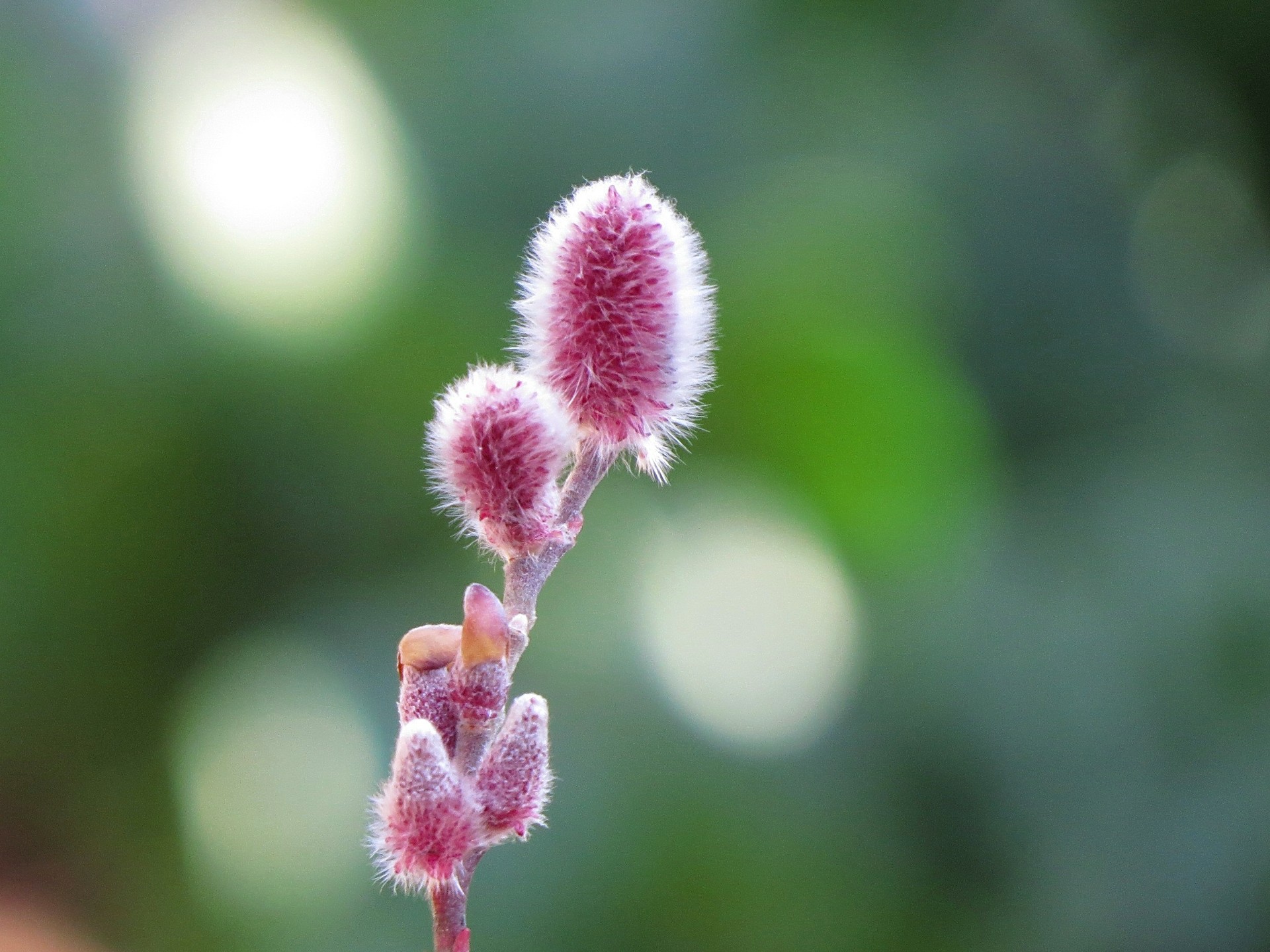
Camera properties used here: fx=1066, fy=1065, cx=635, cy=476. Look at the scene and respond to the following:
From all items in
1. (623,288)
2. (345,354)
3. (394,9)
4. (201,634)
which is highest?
(394,9)

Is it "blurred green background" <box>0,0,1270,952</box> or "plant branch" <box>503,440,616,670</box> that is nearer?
"plant branch" <box>503,440,616,670</box>

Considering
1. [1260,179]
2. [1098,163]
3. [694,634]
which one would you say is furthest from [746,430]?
[1260,179]

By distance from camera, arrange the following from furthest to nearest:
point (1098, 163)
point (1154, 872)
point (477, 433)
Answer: point (1098, 163) → point (1154, 872) → point (477, 433)

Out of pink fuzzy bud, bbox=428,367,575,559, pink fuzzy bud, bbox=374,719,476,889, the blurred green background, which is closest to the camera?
pink fuzzy bud, bbox=374,719,476,889

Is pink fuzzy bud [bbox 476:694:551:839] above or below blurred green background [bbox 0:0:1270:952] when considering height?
below

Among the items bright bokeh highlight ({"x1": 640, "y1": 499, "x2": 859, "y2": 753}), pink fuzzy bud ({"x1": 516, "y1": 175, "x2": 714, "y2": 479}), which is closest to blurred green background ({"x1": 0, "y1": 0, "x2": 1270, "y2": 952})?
bright bokeh highlight ({"x1": 640, "y1": 499, "x2": 859, "y2": 753})

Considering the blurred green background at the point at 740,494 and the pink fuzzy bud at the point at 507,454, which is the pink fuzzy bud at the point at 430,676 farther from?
the blurred green background at the point at 740,494

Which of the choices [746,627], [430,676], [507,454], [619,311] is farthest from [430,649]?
[746,627]

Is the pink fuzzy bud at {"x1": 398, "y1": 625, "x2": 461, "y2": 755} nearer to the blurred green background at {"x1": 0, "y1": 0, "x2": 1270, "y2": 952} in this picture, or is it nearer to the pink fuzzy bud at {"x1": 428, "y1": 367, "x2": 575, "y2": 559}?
the pink fuzzy bud at {"x1": 428, "y1": 367, "x2": 575, "y2": 559}

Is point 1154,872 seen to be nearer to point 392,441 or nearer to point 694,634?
point 694,634
